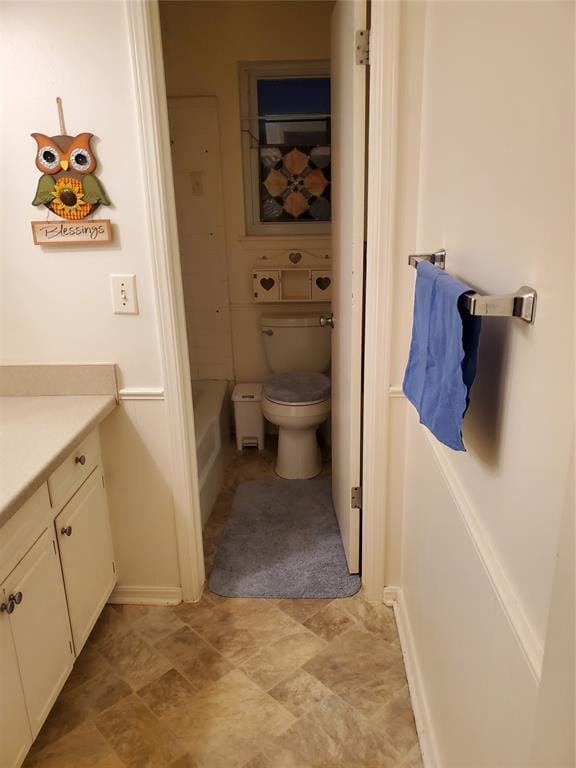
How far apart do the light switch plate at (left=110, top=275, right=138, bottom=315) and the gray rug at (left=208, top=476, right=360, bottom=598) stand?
Answer: 1.13m

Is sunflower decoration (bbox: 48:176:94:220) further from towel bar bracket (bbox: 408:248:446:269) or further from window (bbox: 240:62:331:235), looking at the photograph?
window (bbox: 240:62:331:235)

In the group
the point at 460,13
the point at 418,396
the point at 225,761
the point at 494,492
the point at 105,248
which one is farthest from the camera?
the point at 105,248

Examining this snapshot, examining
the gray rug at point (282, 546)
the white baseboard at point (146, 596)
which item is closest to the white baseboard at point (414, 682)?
the gray rug at point (282, 546)

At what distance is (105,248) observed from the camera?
176cm

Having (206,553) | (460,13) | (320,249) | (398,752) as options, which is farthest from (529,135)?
(320,249)

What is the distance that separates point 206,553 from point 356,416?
95 cm

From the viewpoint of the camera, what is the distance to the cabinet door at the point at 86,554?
64.3 inches

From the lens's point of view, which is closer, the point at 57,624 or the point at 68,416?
the point at 57,624

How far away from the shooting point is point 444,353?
3.54 ft

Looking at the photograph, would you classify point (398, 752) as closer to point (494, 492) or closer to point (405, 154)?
point (494, 492)

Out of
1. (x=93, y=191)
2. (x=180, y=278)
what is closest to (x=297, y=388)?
(x=180, y=278)

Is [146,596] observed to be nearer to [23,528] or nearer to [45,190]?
[23,528]

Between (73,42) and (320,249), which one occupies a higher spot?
(73,42)

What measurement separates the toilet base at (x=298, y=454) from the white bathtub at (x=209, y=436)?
1.12 feet
